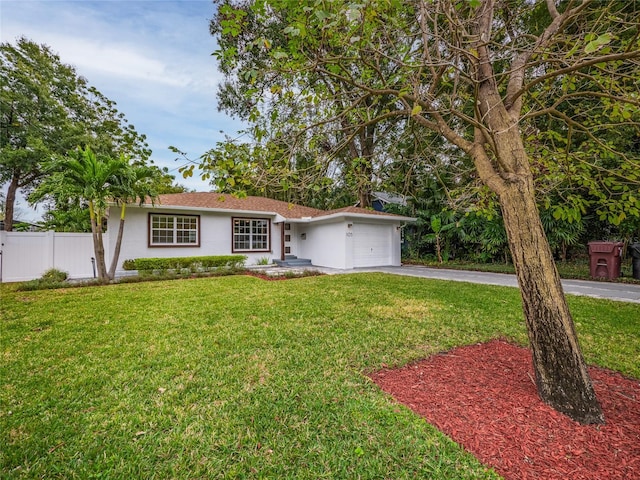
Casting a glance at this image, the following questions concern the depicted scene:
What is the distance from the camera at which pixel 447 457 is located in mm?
2066

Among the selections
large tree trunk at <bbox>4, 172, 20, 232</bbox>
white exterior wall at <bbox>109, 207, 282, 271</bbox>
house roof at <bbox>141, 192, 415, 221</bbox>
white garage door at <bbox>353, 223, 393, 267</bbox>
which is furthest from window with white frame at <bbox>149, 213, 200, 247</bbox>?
large tree trunk at <bbox>4, 172, 20, 232</bbox>

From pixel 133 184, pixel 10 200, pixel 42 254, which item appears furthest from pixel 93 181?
pixel 10 200

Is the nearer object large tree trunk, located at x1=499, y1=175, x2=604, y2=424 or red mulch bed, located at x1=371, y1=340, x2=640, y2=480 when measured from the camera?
red mulch bed, located at x1=371, y1=340, x2=640, y2=480

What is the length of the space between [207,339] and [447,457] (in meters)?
3.50

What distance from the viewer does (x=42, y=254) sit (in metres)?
10.4

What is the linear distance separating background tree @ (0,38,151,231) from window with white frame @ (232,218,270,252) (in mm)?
8373

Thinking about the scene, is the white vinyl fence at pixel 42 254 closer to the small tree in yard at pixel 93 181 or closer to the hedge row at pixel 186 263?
the hedge row at pixel 186 263

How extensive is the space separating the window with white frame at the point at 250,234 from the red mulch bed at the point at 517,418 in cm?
1246

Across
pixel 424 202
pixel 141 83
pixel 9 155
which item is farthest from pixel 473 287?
pixel 9 155

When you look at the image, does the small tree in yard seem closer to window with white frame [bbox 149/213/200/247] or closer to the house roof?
the house roof

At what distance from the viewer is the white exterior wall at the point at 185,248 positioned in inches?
475

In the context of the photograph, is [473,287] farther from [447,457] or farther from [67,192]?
[67,192]

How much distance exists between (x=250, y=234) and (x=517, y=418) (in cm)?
1386

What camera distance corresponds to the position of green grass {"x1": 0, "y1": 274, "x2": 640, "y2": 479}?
208cm
